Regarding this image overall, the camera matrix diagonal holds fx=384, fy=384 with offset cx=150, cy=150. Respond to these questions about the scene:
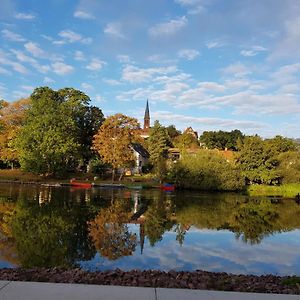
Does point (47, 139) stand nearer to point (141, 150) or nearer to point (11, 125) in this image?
point (11, 125)

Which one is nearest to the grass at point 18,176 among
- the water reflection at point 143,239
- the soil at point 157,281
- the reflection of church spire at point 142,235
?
the water reflection at point 143,239

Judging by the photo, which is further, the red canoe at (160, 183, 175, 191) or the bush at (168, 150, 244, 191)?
the bush at (168, 150, 244, 191)

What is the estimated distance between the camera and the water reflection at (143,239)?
1195 centimetres

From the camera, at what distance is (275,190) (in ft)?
161

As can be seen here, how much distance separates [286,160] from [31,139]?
35.2 metres

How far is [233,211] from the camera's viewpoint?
28.5m

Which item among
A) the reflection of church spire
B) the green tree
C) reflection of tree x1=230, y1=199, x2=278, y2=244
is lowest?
reflection of tree x1=230, y1=199, x2=278, y2=244

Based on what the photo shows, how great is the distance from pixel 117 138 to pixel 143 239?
126ft

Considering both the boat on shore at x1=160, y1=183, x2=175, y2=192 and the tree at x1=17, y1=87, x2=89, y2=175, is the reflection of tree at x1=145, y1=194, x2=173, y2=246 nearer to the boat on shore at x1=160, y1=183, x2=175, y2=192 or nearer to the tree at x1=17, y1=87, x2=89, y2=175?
the boat on shore at x1=160, y1=183, x2=175, y2=192

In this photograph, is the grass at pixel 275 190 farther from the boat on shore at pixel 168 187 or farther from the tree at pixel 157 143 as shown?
the tree at pixel 157 143

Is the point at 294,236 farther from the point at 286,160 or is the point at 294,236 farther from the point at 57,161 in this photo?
the point at 57,161

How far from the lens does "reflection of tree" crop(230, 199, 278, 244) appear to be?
1880cm

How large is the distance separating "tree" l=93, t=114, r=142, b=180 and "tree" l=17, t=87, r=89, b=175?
4.31 meters

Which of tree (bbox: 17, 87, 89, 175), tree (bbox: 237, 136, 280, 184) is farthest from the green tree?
tree (bbox: 17, 87, 89, 175)
